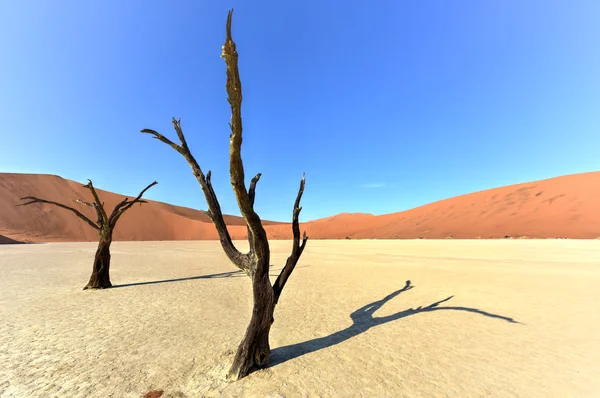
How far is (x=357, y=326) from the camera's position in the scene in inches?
240

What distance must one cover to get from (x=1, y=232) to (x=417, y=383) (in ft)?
211

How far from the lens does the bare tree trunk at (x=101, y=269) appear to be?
999 centimetres

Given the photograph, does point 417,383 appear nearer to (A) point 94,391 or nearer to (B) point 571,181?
(A) point 94,391

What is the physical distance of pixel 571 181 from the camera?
40.3 metres

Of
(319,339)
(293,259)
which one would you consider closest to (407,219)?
(319,339)

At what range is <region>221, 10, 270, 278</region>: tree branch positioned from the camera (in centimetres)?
306

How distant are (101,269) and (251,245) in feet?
29.7

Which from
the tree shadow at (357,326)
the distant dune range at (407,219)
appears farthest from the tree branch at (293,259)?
the distant dune range at (407,219)

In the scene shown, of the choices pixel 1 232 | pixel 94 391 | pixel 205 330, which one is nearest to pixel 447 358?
pixel 205 330

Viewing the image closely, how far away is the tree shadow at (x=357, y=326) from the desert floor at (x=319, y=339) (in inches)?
1.5

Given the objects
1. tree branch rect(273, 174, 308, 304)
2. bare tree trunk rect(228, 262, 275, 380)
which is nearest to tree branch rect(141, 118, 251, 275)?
bare tree trunk rect(228, 262, 275, 380)

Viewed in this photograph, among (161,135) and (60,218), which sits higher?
(60,218)

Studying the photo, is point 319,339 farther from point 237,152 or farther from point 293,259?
point 237,152

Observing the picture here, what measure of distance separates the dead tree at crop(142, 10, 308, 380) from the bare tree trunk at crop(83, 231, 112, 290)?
7.84 meters
